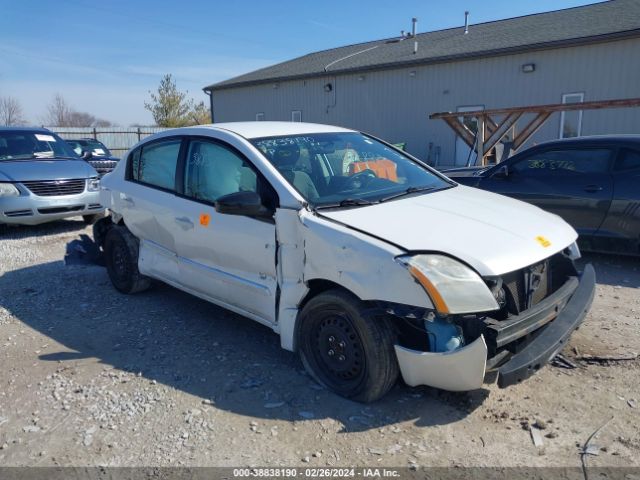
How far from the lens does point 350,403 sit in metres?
3.20

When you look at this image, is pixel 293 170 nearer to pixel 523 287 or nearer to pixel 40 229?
pixel 523 287

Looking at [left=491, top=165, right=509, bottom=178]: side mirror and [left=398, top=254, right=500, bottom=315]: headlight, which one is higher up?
[left=491, top=165, right=509, bottom=178]: side mirror

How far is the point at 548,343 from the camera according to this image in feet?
9.62

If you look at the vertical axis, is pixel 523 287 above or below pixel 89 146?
below

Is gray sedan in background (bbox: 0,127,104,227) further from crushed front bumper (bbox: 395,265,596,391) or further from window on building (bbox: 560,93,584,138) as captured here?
window on building (bbox: 560,93,584,138)

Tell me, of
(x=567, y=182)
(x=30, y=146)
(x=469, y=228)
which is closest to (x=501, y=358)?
(x=469, y=228)

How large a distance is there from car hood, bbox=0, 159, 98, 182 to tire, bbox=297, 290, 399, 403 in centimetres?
668

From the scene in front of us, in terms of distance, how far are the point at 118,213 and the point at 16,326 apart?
1.38 meters

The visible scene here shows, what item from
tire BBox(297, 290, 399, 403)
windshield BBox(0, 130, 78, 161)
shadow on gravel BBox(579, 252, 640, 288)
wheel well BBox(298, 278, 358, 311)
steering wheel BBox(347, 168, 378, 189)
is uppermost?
windshield BBox(0, 130, 78, 161)

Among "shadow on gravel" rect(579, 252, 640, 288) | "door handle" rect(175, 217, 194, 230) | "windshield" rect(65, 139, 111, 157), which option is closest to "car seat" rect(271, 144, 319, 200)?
"door handle" rect(175, 217, 194, 230)

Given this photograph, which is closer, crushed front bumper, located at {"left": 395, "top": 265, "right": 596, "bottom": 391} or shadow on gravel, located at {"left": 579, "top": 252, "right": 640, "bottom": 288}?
crushed front bumper, located at {"left": 395, "top": 265, "right": 596, "bottom": 391}

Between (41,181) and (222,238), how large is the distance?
577cm

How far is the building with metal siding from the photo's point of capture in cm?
1296

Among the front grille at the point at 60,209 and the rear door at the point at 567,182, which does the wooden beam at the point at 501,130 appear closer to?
the rear door at the point at 567,182
